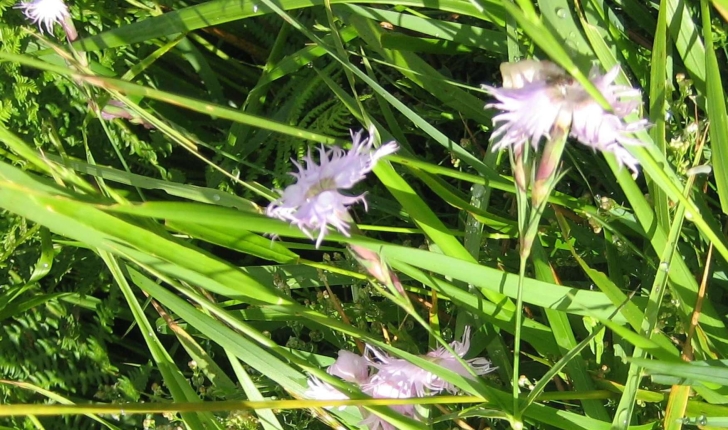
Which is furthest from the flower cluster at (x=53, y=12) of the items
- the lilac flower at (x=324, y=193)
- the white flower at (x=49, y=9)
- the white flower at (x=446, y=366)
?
the white flower at (x=446, y=366)

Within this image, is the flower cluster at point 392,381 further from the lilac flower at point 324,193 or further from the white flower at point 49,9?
the white flower at point 49,9

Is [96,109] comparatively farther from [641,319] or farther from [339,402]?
[641,319]

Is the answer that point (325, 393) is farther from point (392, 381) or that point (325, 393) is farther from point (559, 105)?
point (559, 105)

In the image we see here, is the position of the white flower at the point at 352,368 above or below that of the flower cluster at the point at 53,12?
below

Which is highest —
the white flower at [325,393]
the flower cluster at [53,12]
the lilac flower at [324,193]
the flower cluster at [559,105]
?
the flower cluster at [53,12]

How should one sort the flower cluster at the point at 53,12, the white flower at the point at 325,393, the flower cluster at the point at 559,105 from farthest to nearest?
the flower cluster at the point at 53,12, the white flower at the point at 325,393, the flower cluster at the point at 559,105

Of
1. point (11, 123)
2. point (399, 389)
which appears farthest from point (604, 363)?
point (11, 123)

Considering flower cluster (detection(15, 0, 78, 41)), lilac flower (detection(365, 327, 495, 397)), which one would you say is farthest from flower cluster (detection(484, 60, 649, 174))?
flower cluster (detection(15, 0, 78, 41))
